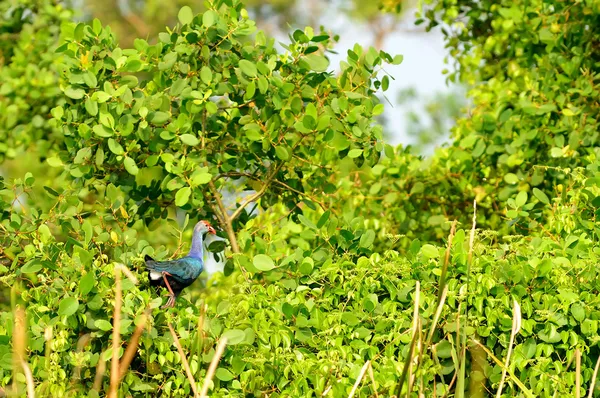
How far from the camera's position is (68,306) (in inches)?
139

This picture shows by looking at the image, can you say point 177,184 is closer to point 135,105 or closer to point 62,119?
point 135,105

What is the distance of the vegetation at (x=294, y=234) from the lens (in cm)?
354

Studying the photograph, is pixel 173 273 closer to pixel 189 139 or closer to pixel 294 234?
pixel 189 139

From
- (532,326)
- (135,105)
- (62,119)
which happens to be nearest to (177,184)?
(135,105)

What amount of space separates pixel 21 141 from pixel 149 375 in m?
3.69

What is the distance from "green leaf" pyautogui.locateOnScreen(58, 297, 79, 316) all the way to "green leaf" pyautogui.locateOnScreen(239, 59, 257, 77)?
1.30m

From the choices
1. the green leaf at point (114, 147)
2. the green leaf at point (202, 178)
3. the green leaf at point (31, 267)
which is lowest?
the green leaf at point (31, 267)

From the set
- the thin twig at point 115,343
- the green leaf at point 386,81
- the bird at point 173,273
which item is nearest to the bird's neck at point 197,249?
the bird at point 173,273

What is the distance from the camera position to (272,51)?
4.53 m

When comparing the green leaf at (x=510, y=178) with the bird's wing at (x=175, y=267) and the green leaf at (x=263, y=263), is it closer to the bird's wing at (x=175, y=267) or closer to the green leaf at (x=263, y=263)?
the green leaf at (x=263, y=263)

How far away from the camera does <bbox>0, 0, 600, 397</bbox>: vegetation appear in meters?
3.54

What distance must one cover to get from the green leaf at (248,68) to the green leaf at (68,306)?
1.30m

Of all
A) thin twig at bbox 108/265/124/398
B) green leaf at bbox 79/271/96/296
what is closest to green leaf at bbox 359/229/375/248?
green leaf at bbox 79/271/96/296

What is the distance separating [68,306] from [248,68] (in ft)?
4.42
